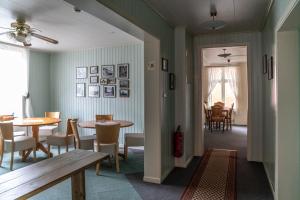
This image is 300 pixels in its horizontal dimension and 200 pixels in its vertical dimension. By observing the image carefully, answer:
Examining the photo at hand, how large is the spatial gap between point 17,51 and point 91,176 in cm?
380

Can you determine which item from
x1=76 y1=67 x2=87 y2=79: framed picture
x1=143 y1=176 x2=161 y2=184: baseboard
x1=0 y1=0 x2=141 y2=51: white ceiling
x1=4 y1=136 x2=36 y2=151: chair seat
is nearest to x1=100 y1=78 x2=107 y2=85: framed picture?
x1=76 y1=67 x2=87 y2=79: framed picture

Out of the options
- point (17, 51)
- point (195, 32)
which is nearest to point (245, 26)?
point (195, 32)

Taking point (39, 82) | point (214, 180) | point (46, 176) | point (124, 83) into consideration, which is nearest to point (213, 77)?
point (124, 83)

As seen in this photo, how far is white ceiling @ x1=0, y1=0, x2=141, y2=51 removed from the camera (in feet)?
9.64

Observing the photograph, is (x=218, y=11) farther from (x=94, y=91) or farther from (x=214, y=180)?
(x=94, y=91)

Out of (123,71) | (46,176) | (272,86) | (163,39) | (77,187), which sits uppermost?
(163,39)

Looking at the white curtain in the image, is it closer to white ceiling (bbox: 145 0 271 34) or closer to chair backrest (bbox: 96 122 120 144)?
white ceiling (bbox: 145 0 271 34)

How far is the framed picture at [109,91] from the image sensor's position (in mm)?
5625

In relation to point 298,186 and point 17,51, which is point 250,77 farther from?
point 17,51

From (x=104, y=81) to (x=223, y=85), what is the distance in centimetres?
544

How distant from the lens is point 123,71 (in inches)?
216

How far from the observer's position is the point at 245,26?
3924 mm

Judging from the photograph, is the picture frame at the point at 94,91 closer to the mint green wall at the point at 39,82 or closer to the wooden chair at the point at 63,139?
the mint green wall at the point at 39,82

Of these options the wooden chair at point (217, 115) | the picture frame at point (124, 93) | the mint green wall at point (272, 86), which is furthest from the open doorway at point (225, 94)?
the mint green wall at point (272, 86)
